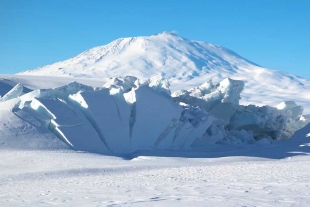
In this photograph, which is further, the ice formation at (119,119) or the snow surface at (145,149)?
the ice formation at (119,119)

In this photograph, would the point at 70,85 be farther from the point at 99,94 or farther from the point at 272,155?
the point at 272,155

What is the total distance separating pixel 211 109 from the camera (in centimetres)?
1592

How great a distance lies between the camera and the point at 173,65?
81.0 meters

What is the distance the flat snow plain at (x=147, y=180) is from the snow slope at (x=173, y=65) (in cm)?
5321

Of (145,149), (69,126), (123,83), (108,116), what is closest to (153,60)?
(123,83)

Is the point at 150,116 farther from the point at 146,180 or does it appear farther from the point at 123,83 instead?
the point at 146,180

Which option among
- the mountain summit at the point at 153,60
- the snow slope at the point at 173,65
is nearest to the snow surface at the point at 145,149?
the snow slope at the point at 173,65

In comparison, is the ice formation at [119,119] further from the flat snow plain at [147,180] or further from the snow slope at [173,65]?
the snow slope at [173,65]

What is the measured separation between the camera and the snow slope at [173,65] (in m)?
71.7

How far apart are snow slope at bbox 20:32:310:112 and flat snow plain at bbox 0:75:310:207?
53.2 metres

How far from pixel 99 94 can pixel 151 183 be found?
507 cm

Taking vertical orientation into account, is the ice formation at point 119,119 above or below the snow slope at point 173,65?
below

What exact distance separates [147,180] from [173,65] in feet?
242

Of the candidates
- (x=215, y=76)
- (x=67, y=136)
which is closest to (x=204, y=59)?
(x=215, y=76)
